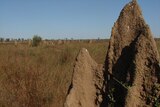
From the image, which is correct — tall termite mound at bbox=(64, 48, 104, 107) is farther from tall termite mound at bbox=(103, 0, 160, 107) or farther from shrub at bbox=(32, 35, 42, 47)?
shrub at bbox=(32, 35, 42, 47)

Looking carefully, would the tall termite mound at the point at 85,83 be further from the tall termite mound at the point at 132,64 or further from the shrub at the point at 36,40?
the shrub at the point at 36,40

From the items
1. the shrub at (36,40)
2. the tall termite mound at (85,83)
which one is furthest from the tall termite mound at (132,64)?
the shrub at (36,40)

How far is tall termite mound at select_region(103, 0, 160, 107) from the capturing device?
15.9 feet

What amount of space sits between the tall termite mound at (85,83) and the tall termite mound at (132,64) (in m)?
0.12

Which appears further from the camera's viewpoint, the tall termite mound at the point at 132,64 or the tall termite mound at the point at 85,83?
the tall termite mound at the point at 85,83

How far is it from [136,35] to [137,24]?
0.14m

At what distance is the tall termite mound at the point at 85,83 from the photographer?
5.18 metres

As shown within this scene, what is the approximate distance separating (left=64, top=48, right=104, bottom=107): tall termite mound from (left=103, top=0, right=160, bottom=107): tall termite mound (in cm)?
12

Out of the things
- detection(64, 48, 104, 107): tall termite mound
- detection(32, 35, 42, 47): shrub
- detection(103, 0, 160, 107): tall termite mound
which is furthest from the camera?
detection(32, 35, 42, 47): shrub

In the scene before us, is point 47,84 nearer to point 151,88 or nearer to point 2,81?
point 2,81

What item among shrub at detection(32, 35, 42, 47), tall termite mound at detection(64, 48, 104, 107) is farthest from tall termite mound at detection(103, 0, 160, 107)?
shrub at detection(32, 35, 42, 47)

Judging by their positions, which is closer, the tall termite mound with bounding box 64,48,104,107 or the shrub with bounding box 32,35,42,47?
the tall termite mound with bounding box 64,48,104,107

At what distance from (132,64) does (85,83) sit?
26.7 inches

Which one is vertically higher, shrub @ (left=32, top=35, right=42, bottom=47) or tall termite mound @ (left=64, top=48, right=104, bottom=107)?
tall termite mound @ (left=64, top=48, right=104, bottom=107)
